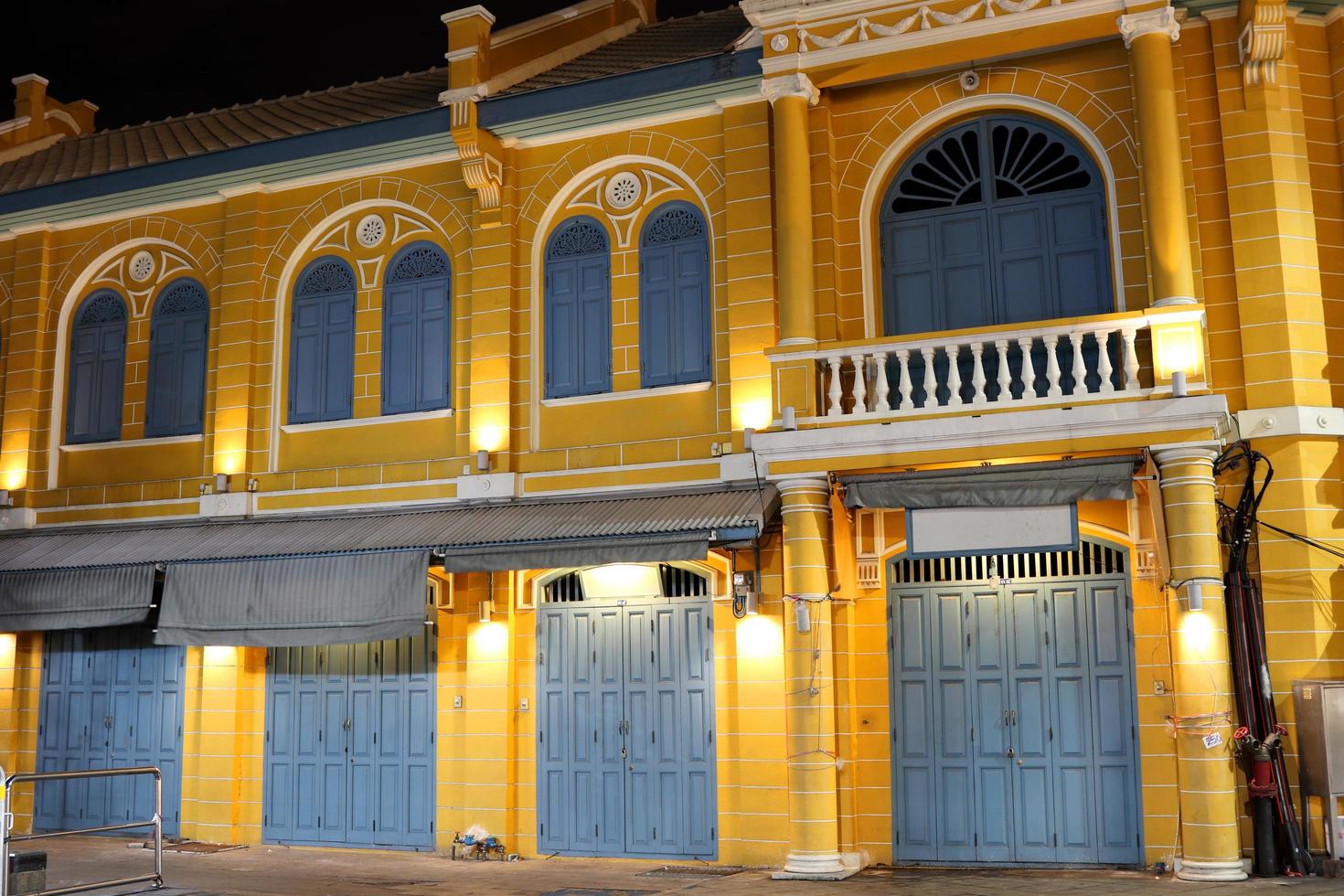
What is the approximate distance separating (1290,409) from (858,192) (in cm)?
451

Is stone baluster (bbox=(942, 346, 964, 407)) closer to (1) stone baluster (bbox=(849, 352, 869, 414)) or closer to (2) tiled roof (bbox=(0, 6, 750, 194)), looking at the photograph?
(1) stone baluster (bbox=(849, 352, 869, 414))

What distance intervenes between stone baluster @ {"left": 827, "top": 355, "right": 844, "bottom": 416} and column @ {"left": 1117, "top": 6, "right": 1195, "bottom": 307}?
278 cm

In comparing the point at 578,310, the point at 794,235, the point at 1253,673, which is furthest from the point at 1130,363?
the point at 578,310

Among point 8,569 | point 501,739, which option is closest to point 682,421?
point 501,739

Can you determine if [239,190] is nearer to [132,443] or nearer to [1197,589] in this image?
[132,443]

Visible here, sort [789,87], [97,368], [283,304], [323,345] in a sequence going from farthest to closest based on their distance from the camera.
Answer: [97,368], [283,304], [323,345], [789,87]

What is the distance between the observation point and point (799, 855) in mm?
11844

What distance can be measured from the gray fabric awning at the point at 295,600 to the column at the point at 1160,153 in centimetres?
740

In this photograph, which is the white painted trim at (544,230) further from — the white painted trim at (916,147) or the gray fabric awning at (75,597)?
the gray fabric awning at (75,597)

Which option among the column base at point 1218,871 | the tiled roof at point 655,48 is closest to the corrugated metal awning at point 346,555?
the column base at point 1218,871

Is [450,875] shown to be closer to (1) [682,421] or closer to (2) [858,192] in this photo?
(1) [682,421]

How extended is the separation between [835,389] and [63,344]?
10.4m

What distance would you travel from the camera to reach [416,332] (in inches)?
606

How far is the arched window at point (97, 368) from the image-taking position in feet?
55.3
